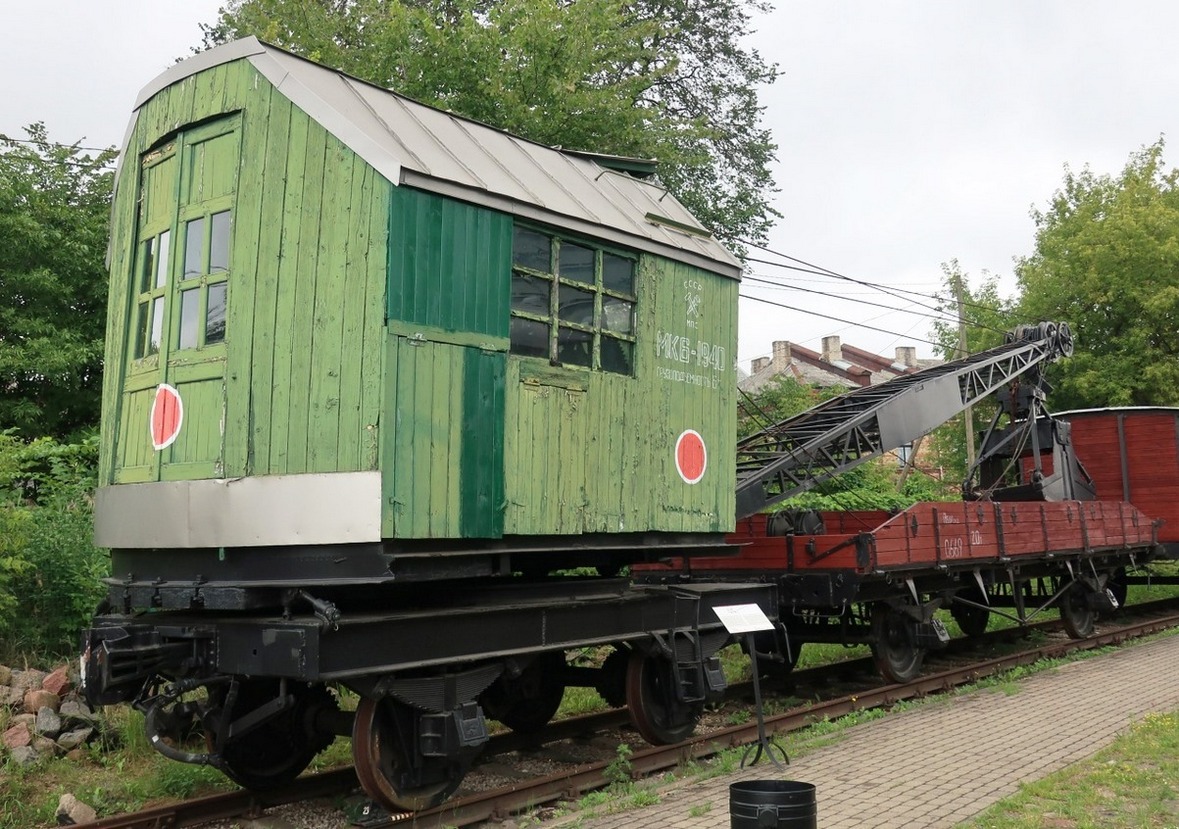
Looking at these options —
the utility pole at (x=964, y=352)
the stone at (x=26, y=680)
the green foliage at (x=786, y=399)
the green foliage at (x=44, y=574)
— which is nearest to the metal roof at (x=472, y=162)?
the green foliage at (x=44, y=574)

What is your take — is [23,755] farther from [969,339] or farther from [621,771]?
[969,339]

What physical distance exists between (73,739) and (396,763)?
3.27m

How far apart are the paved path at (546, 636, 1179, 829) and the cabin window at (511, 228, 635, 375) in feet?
9.91

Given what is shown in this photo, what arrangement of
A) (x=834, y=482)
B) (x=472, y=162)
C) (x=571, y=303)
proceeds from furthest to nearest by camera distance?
(x=834, y=482)
(x=571, y=303)
(x=472, y=162)

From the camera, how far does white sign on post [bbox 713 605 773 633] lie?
7215 millimetres

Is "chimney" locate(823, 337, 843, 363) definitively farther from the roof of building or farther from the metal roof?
the metal roof

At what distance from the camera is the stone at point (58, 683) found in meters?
8.38

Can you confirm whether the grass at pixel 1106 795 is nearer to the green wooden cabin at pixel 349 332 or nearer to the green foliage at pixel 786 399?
the green wooden cabin at pixel 349 332

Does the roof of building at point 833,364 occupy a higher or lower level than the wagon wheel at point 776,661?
higher

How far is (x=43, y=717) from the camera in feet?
26.0

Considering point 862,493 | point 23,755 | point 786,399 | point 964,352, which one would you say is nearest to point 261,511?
point 23,755

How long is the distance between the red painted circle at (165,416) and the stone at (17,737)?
2.80m

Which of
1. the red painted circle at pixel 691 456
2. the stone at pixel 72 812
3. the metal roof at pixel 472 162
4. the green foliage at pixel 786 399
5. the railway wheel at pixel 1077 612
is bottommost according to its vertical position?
the stone at pixel 72 812

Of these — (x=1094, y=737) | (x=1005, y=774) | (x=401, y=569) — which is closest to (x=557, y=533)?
(x=401, y=569)
